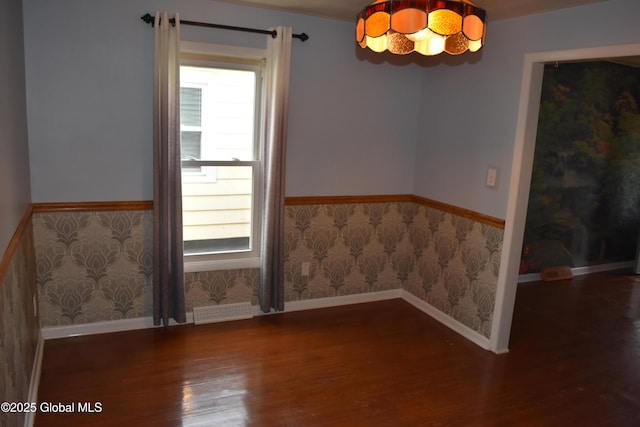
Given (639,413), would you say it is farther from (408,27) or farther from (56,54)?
(56,54)

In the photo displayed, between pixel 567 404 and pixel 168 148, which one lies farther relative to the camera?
pixel 168 148

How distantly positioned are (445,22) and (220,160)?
2.21 m

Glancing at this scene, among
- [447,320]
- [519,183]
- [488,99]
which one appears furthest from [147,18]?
[447,320]

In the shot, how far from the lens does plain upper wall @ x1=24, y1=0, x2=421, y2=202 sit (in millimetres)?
2998

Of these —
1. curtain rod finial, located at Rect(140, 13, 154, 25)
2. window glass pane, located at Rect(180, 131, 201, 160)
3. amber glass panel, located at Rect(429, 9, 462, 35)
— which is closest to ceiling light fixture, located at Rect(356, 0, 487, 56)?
amber glass panel, located at Rect(429, 9, 462, 35)

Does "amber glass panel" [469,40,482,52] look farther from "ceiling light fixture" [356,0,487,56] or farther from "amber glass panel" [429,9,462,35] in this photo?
"amber glass panel" [429,9,462,35]

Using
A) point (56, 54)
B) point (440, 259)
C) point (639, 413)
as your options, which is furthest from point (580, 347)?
point (56, 54)

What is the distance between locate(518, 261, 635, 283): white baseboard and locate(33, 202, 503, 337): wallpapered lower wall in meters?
1.53

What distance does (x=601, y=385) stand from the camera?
303 centimetres

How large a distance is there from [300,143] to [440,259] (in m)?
1.48

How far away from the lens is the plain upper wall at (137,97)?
2998mm

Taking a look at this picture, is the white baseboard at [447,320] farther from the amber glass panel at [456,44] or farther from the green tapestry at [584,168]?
the amber glass panel at [456,44]

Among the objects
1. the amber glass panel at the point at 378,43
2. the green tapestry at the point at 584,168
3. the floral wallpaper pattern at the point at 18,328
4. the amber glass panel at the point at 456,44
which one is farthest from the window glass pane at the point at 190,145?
the green tapestry at the point at 584,168

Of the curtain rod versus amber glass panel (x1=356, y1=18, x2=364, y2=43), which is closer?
amber glass panel (x1=356, y1=18, x2=364, y2=43)
